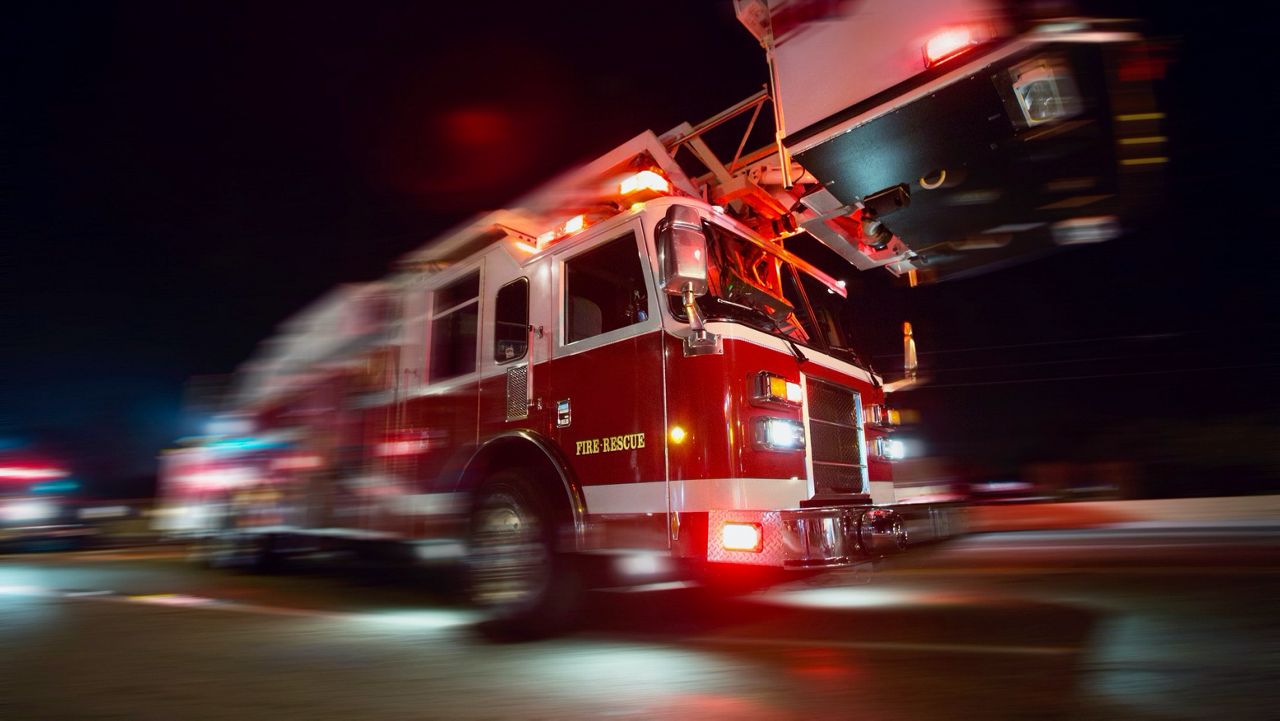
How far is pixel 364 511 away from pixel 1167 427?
85.0 feet

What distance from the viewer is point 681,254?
144 inches

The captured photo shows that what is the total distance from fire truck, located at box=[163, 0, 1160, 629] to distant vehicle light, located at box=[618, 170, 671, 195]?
0.5 inches

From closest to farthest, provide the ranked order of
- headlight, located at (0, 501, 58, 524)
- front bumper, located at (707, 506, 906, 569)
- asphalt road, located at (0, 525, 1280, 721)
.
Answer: asphalt road, located at (0, 525, 1280, 721) → front bumper, located at (707, 506, 906, 569) → headlight, located at (0, 501, 58, 524)

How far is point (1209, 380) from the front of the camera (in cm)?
2475

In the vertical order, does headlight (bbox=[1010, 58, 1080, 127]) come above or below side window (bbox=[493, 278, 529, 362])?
above

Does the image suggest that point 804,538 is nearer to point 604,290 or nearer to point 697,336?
point 697,336

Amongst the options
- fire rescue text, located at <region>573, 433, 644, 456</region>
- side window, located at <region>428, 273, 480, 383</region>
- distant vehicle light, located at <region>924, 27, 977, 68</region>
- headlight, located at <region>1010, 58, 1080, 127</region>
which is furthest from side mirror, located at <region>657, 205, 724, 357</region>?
side window, located at <region>428, 273, 480, 383</region>

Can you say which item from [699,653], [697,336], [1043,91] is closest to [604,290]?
[697,336]

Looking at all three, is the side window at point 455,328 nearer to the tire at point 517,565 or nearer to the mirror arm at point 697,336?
the tire at point 517,565

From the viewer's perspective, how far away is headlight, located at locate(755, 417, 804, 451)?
3.94 metres

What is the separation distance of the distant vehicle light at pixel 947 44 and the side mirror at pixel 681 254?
137 cm

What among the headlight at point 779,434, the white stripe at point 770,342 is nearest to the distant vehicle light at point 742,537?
the headlight at point 779,434

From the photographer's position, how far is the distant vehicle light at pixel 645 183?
14.7ft

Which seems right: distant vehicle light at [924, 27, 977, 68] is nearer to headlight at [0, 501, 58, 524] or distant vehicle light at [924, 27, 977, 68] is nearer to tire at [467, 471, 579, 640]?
tire at [467, 471, 579, 640]
